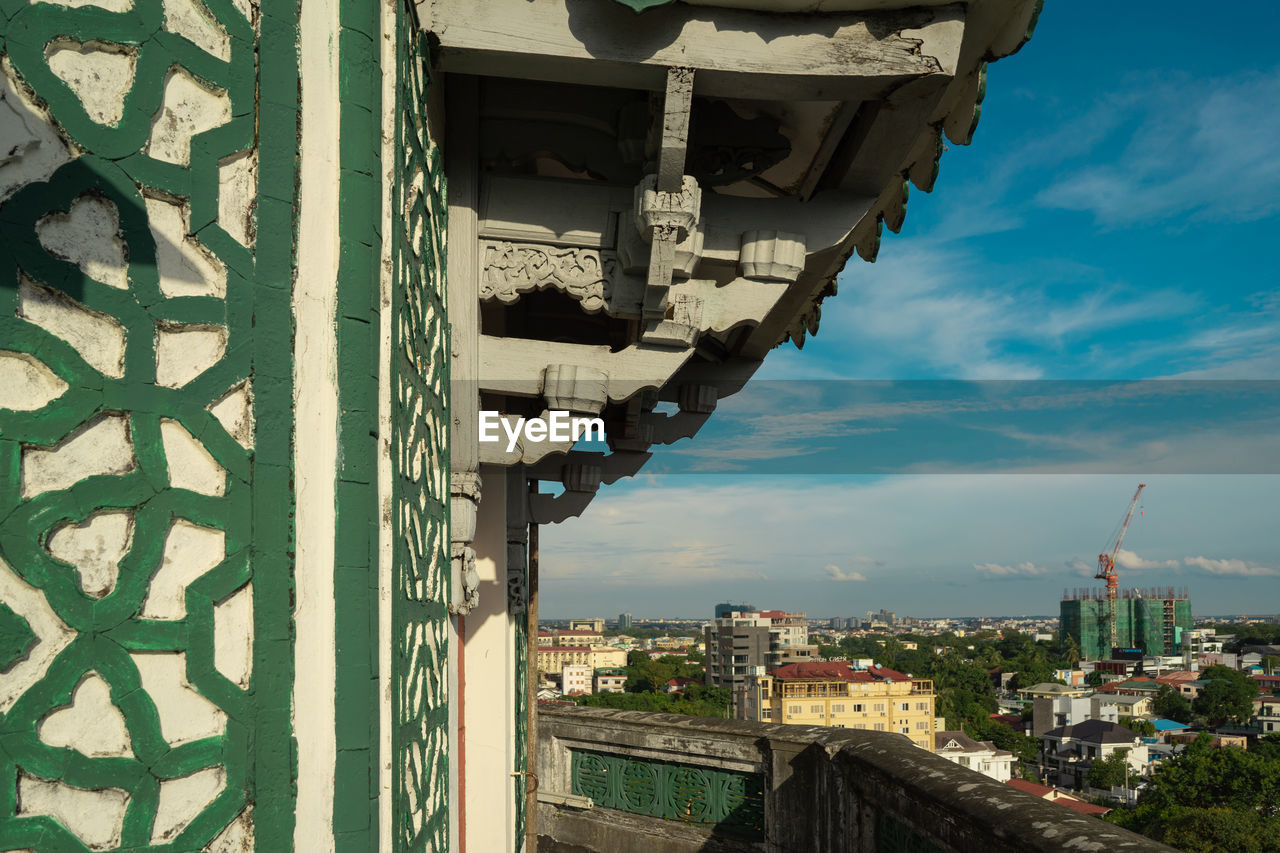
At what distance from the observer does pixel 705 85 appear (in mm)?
2613

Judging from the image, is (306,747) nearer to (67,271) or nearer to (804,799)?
(67,271)

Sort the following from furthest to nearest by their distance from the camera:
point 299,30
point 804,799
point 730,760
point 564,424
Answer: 1. point 730,760
2. point 804,799
3. point 564,424
4. point 299,30

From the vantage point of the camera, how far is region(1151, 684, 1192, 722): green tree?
121062 mm

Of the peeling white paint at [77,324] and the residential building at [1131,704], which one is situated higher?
the peeling white paint at [77,324]

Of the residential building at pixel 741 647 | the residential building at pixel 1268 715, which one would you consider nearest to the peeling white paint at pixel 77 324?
the residential building at pixel 1268 715

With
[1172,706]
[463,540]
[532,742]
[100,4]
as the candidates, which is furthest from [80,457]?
[1172,706]

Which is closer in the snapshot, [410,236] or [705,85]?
[410,236]

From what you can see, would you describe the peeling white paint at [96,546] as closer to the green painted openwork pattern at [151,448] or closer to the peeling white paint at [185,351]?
the green painted openwork pattern at [151,448]

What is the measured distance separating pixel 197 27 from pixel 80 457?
797 mm

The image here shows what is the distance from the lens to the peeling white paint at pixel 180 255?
1.57 meters

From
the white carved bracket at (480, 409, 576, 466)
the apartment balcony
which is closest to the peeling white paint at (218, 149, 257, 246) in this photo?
the white carved bracket at (480, 409, 576, 466)

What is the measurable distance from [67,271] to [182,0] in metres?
0.56

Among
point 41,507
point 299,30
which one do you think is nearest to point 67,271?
point 41,507

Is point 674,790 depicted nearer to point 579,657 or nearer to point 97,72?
point 97,72
